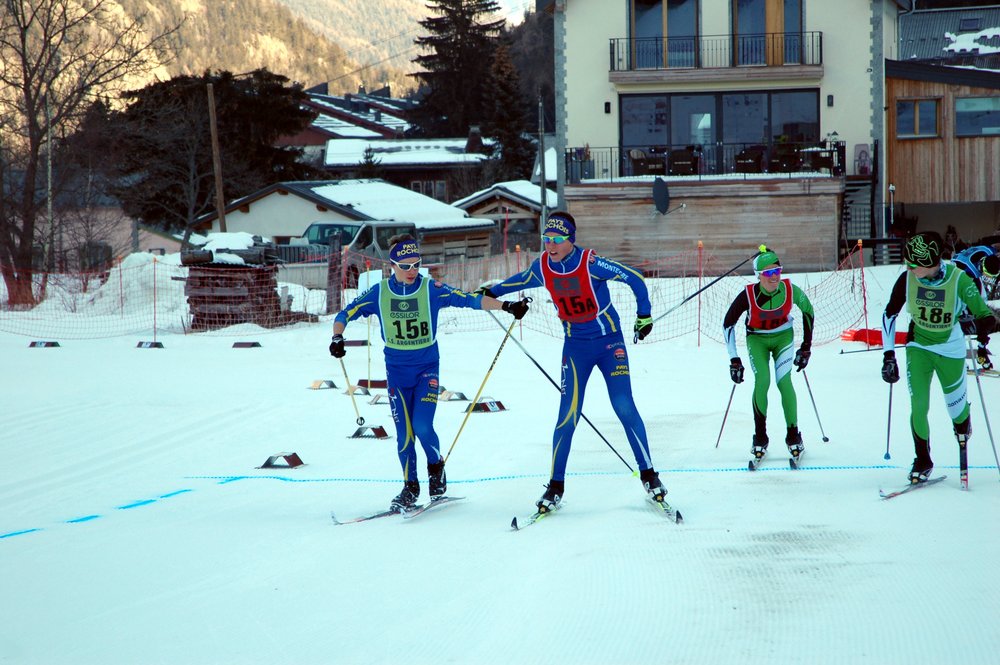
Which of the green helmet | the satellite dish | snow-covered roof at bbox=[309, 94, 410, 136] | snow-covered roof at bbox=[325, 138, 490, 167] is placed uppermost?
snow-covered roof at bbox=[309, 94, 410, 136]

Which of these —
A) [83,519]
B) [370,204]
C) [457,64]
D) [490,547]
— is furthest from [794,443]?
[457,64]

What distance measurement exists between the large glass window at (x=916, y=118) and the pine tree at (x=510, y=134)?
99.8 feet

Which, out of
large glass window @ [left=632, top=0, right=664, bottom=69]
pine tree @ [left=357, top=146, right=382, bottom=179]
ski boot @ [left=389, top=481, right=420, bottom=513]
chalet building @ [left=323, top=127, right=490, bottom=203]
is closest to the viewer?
ski boot @ [left=389, top=481, right=420, bottom=513]

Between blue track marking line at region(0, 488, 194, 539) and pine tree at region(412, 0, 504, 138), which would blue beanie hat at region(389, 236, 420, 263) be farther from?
pine tree at region(412, 0, 504, 138)

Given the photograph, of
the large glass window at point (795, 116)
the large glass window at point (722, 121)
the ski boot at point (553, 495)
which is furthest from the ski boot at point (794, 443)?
the large glass window at point (795, 116)

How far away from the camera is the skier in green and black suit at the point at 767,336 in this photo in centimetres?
882

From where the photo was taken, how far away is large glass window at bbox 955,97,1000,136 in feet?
94.4

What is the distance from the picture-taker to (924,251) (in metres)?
7.53

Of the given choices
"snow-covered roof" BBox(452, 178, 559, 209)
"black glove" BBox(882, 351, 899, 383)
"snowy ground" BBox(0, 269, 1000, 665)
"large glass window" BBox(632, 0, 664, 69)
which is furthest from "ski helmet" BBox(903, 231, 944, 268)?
"snow-covered roof" BBox(452, 178, 559, 209)

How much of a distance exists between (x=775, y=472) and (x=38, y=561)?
5243 mm

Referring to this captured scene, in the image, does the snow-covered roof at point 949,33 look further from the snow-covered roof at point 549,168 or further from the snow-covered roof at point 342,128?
the snow-covered roof at point 342,128

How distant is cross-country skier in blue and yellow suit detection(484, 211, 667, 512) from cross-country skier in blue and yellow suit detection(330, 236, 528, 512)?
1.29 ft

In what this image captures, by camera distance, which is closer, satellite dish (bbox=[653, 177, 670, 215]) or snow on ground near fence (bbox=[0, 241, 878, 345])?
snow on ground near fence (bbox=[0, 241, 878, 345])

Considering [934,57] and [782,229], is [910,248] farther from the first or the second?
[934,57]
